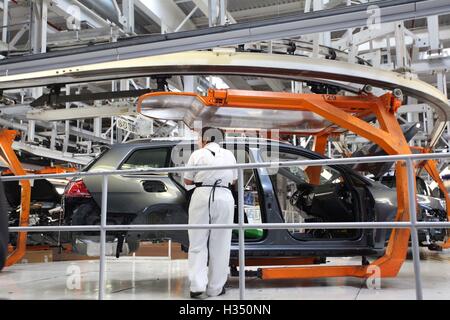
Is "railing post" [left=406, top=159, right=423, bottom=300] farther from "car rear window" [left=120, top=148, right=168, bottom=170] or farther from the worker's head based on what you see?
"car rear window" [left=120, top=148, right=168, bottom=170]

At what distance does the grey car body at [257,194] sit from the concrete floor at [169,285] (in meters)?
0.42

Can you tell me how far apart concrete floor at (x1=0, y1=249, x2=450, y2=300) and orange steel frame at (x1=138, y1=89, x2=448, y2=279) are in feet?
0.65

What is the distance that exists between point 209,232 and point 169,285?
1.23m

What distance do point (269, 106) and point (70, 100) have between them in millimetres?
2362

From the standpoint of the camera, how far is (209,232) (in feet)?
12.9

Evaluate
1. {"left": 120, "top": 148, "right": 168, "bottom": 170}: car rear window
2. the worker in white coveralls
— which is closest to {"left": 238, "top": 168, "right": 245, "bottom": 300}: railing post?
the worker in white coveralls

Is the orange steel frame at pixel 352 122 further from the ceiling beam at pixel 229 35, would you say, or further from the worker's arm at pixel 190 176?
the worker's arm at pixel 190 176

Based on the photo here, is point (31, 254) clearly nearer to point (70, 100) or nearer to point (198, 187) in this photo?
point (70, 100)

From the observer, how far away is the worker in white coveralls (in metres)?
3.86

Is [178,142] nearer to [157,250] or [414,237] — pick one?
[414,237]

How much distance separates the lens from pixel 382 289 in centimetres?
433

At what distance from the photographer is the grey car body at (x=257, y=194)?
13.8 ft

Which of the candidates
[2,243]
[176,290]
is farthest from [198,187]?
[2,243]

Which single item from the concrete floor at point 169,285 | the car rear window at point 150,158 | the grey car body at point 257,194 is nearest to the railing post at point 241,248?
the concrete floor at point 169,285
